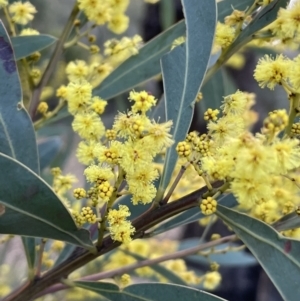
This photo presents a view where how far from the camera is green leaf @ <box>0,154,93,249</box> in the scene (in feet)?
2.19

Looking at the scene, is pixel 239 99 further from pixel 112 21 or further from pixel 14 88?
pixel 112 21

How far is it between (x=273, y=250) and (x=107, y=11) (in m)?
0.57

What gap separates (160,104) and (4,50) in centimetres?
38

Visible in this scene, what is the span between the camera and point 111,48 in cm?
110

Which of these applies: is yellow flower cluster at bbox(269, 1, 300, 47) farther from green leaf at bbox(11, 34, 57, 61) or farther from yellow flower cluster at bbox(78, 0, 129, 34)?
green leaf at bbox(11, 34, 57, 61)

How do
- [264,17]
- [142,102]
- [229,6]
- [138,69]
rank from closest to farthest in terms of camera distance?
[142,102] < [264,17] < [229,6] < [138,69]

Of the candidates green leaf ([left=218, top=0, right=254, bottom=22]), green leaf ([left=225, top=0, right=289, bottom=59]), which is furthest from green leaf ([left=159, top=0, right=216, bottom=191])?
green leaf ([left=218, top=0, right=254, bottom=22])

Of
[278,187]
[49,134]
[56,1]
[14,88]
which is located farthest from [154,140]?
[56,1]

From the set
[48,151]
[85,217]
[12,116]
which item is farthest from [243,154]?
[48,151]

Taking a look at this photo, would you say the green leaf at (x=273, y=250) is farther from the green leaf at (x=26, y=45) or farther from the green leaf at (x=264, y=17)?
the green leaf at (x=26, y=45)

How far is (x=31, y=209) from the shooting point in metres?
0.71

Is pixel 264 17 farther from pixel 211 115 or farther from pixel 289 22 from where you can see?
pixel 211 115

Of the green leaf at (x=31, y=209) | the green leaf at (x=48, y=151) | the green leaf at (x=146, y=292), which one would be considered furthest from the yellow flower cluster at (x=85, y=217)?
the green leaf at (x=48, y=151)

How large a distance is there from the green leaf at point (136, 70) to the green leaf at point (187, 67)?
0.28 m
